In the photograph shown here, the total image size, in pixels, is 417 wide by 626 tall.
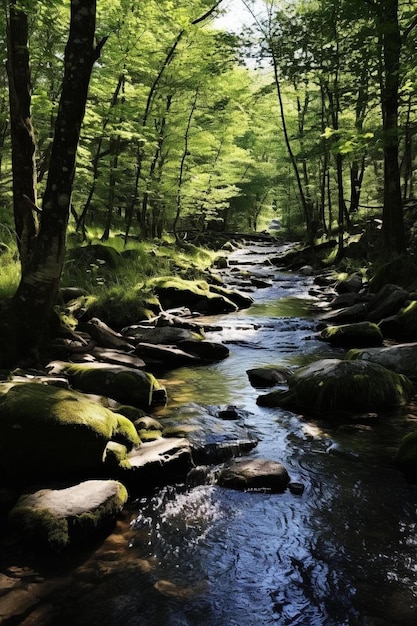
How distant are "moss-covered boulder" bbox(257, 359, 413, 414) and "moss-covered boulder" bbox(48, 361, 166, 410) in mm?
1490

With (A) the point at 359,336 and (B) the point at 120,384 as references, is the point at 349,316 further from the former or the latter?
(B) the point at 120,384

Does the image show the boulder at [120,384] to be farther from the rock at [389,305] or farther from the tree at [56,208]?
the rock at [389,305]

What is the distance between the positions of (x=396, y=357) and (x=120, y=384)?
420 cm

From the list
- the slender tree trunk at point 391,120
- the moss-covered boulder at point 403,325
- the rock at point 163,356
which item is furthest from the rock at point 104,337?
the slender tree trunk at point 391,120

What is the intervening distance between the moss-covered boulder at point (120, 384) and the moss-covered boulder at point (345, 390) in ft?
4.89

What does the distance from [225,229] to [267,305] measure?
31.1m

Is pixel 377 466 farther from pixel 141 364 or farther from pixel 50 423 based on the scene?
pixel 141 364

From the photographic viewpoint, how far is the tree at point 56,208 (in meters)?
6.21

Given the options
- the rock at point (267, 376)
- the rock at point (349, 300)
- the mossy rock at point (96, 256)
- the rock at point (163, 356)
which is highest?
the mossy rock at point (96, 256)

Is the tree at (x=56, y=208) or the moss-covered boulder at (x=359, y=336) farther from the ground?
the tree at (x=56, y=208)

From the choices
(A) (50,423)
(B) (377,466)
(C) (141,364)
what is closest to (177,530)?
(A) (50,423)

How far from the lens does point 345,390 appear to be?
6336 millimetres

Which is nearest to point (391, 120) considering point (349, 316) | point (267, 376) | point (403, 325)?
point (349, 316)

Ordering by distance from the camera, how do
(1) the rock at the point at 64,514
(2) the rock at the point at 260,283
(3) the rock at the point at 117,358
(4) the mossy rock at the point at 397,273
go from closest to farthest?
(1) the rock at the point at 64,514
(3) the rock at the point at 117,358
(4) the mossy rock at the point at 397,273
(2) the rock at the point at 260,283
